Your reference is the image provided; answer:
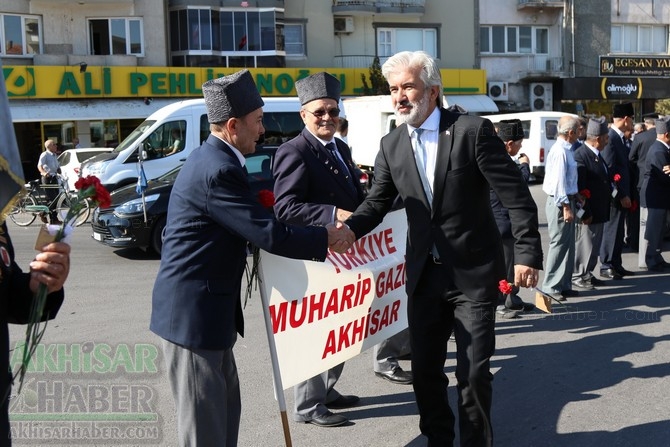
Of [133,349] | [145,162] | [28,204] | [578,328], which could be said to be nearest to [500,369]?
[578,328]

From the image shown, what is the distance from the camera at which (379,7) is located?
36844 millimetres

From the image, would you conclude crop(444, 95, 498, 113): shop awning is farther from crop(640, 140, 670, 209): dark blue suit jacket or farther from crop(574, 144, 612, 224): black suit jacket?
crop(574, 144, 612, 224): black suit jacket

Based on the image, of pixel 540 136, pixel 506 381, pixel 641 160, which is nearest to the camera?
pixel 506 381

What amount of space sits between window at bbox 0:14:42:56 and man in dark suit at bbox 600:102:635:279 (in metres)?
25.8

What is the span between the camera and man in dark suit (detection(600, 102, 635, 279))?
1030 cm

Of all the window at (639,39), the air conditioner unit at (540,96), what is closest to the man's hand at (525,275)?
the air conditioner unit at (540,96)

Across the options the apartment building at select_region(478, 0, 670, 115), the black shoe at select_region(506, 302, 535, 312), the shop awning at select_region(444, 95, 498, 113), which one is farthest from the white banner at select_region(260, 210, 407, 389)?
the apartment building at select_region(478, 0, 670, 115)

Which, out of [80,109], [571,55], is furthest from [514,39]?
[80,109]

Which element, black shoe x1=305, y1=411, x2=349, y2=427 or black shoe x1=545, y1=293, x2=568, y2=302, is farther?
black shoe x1=545, y1=293, x2=568, y2=302

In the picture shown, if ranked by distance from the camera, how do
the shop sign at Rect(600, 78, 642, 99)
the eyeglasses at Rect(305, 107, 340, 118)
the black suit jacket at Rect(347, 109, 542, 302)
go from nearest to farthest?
the black suit jacket at Rect(347, 109, 542, 302)
the eyeglasses at Rect(305, 107, 340, 118)
the shop sign at Rect(600, 78, 642, 99)

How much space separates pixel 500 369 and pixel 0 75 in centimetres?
485

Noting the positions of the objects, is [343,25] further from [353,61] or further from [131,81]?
[131,81]

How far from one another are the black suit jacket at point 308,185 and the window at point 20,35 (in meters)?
28.1

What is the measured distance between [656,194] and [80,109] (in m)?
24.1
